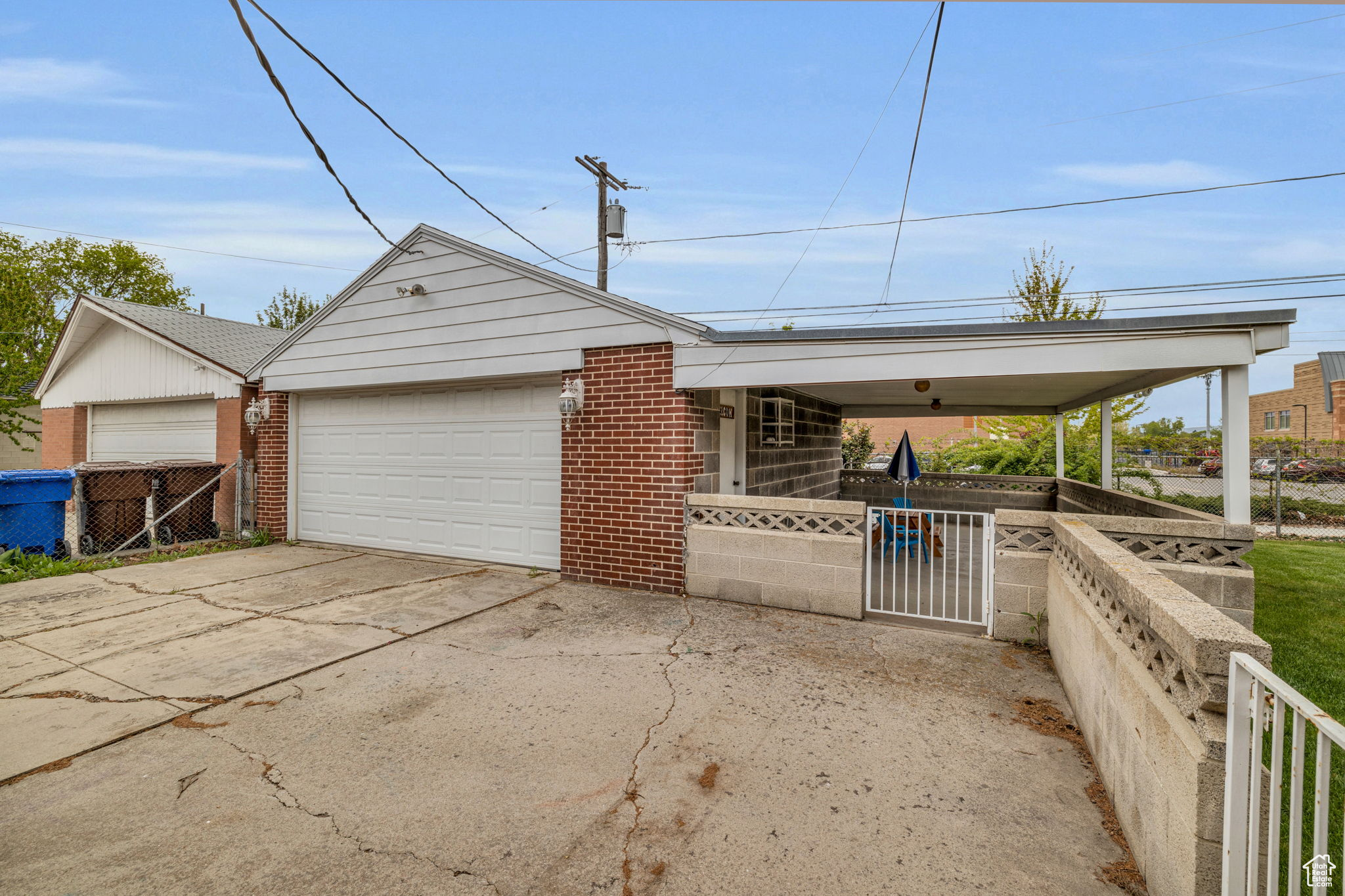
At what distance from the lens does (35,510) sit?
7840mm

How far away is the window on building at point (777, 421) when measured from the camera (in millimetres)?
8773

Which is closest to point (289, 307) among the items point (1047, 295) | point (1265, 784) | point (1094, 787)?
point (1047, 295)

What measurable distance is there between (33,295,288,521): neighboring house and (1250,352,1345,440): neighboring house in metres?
42.3

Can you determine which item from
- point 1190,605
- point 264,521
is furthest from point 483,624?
point 264,521

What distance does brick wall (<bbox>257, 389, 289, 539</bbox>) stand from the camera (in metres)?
9.75

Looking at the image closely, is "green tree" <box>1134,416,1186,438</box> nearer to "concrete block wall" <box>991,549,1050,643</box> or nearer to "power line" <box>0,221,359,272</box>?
"concrete block wall" <box>991,549,1050,643</box>

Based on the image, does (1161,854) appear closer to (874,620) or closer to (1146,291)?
(874,620)

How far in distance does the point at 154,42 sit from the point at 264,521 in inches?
263

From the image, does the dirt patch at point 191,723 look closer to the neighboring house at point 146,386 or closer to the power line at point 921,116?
the power line at point 921,116

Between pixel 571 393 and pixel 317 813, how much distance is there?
485cm

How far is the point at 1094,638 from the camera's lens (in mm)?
3184

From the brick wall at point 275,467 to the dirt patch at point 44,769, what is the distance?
7.29 metres

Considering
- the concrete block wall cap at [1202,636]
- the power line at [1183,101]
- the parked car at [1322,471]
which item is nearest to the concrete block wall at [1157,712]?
the concrete block wall cap at [1202,636]

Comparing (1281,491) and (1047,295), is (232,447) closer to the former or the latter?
(1047,295)
